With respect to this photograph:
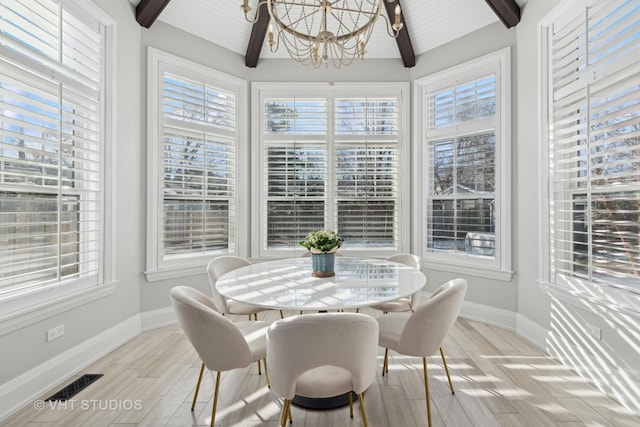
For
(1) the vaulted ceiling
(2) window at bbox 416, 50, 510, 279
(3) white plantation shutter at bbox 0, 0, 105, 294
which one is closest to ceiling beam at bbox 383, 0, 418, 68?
(1) the vaulted ceiling

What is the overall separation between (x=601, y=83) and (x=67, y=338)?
4.24 metres

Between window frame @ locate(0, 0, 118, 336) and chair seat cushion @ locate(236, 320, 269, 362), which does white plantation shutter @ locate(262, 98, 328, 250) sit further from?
chair seat cushion @ locate(236, 320, 269, 362)

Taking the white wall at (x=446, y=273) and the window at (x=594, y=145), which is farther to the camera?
the white wall at (x=446, y=273)

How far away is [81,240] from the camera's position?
259cm

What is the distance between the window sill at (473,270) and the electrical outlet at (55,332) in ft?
11.5

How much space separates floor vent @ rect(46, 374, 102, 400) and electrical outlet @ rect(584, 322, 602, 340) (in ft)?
11.7

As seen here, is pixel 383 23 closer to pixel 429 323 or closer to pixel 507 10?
pixel 507 10

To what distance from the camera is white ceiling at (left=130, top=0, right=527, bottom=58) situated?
10.9 feet

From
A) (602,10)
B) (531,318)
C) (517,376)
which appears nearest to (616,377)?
(517,376)

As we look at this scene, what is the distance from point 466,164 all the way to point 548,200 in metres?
0.94

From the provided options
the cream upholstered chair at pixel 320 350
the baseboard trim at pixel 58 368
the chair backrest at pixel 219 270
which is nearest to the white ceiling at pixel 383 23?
the chair backrest at pixel 219 270

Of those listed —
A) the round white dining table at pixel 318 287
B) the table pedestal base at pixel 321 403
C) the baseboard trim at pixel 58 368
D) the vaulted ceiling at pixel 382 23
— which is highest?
the vaulted ceiling at pixel 382 23

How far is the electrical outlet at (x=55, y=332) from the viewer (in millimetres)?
2215

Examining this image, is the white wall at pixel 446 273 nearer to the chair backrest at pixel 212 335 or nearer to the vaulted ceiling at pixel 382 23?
the vaulted ceiling at pixel 382 23
